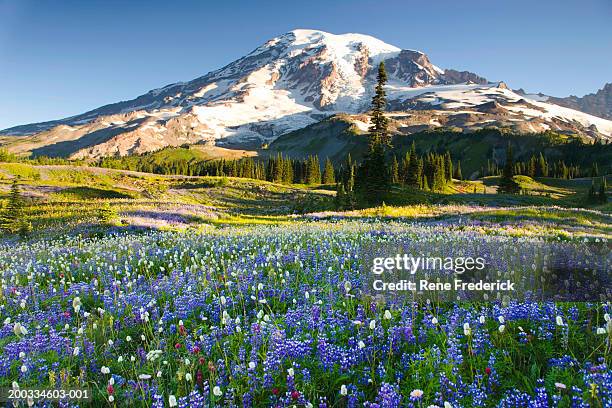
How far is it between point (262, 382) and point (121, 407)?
5.31 ft

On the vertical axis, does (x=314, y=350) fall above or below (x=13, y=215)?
above

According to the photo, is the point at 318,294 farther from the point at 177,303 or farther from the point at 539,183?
the point at 539,183

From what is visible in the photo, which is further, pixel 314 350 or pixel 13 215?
pixel 13 215

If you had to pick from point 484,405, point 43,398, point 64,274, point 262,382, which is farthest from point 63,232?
point 484,405

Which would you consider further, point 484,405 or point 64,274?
point 64,274

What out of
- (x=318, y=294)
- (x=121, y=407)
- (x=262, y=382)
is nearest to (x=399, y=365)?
(x=262, y=382)

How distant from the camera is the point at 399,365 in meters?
4.45

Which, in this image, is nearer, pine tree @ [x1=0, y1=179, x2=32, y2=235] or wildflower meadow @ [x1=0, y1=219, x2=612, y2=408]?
wildflower meadow @ [x1=0, y1=219, x2=612, y2=408]

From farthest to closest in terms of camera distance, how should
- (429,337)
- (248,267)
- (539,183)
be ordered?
1. (539,183)
2. (248,267)
3. (429,337)

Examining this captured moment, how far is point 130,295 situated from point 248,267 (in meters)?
2.67

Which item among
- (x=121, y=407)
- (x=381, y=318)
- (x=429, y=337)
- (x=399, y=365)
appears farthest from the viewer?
(x=381, y=318)

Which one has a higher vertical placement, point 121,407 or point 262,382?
point 262,382

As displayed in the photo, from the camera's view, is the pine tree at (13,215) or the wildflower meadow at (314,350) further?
the pine tree at (13,215)

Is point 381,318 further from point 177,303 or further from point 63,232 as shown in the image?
point 63,232
